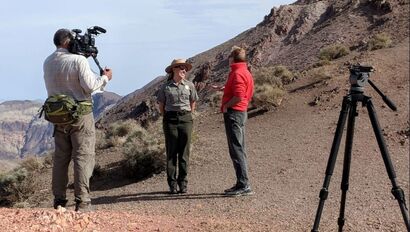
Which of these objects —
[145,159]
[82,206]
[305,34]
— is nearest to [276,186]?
[145,159]

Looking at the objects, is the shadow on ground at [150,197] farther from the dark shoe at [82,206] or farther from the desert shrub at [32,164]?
the desert shrub at [32,164]

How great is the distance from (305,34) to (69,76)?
24776 millimetres

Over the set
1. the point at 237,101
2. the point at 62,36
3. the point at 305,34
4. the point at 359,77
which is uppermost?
the point at 305,34

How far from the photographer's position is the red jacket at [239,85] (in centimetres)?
803

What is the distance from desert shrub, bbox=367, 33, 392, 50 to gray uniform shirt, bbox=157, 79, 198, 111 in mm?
13896

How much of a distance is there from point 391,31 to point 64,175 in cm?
1950

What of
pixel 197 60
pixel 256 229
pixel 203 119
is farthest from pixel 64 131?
pixel 197 60

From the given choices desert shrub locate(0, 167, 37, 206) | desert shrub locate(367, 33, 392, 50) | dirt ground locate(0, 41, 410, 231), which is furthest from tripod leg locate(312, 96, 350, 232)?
desert shrub locate(367, 33, 392, 50)

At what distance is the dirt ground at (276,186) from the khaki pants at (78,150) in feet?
1.25

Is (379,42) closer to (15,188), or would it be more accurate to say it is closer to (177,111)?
(15,188)

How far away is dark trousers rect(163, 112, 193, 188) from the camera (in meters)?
8.49

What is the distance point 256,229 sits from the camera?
6293mm

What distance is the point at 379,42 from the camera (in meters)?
21.0

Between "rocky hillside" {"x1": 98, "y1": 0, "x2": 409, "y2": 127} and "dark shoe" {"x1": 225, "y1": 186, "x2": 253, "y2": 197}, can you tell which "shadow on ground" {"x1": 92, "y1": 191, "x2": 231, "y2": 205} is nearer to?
"dark shoe" {"x1": 225, "y1": 186, "x2": 253, "y2": 197}
